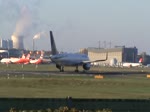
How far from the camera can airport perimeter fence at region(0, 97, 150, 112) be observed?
22016mm

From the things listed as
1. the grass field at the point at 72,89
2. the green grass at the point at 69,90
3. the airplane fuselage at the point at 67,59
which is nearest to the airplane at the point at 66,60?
the airplane fuselage at the point at 67,59

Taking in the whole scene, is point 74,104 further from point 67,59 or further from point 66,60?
point 67,59

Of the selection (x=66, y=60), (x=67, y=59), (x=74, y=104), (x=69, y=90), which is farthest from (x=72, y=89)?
(x=67, y=59)

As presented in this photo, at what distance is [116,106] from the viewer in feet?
74.7

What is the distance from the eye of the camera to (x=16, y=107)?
72.1ft

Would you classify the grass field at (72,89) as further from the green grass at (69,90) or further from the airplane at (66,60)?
the airplane at (66,60)

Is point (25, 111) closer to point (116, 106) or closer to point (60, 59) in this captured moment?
point (116, 106)

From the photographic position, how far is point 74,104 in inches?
872

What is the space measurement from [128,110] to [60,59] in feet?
329

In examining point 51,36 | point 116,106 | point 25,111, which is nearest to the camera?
point 25,111

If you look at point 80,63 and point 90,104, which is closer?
point 90,104

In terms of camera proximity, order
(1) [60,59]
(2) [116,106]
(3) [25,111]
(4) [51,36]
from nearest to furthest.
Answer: (3) [25,111] → (2) [116,106] → (1) [60,59] → (4) [51,36]

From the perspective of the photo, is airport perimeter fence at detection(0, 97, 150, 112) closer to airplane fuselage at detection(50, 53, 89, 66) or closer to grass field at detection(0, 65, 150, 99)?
grass field at detection(0, 65, 150, 99)

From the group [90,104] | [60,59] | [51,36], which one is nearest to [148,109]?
[90,104]
